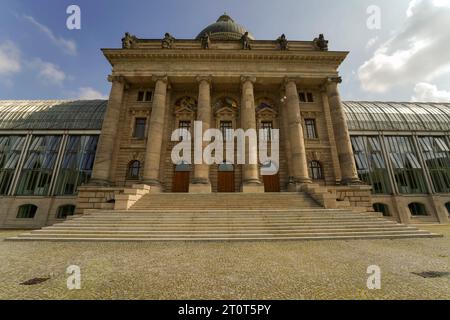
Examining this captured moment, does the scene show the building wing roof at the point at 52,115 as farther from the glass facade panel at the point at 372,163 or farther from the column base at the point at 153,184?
the glass facade panel at the point at 372,163

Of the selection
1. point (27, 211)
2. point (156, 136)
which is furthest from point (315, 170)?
point (27, 211)

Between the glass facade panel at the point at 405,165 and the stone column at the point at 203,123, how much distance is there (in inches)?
1032

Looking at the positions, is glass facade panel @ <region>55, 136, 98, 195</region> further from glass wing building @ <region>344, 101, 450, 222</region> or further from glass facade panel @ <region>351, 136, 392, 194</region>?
glass wing building @ <region>344, 101, 450, 222</region>

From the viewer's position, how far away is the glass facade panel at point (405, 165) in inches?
1056

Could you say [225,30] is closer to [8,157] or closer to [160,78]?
[160,78]

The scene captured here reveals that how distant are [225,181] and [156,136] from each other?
9.11 meters

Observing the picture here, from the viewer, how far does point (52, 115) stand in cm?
3062

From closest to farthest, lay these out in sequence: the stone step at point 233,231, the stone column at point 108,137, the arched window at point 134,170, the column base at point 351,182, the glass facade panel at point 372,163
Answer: the stone step at point 233,231
the column base at point 351,182
the stone column at point 108,137
the arched window at point 134,170
the glass facade panel at point 372,163

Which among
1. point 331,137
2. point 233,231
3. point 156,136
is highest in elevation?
point 331,137

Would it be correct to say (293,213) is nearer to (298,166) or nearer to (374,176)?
(298,166)

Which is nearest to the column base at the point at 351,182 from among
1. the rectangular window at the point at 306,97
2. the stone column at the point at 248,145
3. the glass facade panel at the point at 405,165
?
the stone column at the point at 248,145

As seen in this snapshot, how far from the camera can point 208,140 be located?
71.4 feet

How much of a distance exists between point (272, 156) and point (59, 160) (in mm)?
28428

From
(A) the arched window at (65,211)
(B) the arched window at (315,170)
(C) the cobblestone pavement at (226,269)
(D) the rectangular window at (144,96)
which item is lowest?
(C) the cobblestone pavement at (226,269)
